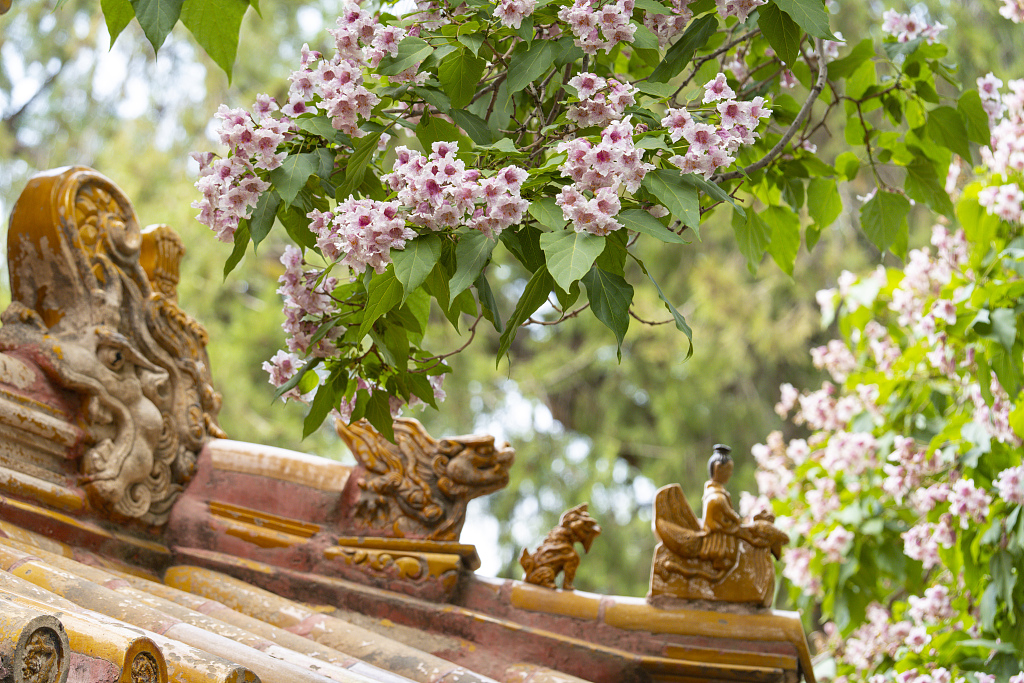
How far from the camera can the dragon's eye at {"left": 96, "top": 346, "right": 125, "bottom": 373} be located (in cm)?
232

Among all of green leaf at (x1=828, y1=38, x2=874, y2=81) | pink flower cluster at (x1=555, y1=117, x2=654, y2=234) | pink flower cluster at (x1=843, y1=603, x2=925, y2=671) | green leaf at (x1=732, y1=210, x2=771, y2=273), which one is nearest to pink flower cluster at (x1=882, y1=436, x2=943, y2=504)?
pink flower cluster at (x1=843, y1=603, x2=925, y2=671)

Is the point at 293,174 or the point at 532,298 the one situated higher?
the point at 293,174

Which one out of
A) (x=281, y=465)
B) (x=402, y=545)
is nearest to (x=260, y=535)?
(x=281, y=465)

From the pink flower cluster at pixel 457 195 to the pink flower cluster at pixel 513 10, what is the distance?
0.74 ft

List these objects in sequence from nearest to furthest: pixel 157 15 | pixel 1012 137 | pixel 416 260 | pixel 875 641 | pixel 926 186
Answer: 1. pixel 157 15
2. pixel 416 260
3. pixel 926 186
4. pixel 1012 137
5. pixel 875 641

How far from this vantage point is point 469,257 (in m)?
1.35

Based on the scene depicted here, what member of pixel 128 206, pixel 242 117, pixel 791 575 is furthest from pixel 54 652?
pixel 791 575

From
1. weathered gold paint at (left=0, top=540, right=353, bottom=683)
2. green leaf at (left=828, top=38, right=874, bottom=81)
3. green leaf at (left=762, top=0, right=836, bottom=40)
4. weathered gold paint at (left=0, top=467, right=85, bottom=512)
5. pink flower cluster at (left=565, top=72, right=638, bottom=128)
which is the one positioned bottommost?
weathered gold paint at (left=0, top=540, right=353, bottom=683)

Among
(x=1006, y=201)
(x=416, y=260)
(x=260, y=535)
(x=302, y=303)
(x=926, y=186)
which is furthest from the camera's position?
(x=1006, y=201)

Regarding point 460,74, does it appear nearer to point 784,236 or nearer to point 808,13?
point 808,13

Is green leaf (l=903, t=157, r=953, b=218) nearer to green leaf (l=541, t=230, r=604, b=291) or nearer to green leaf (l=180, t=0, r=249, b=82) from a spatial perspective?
green leaf (l=541, t=230, r=604, b=291)

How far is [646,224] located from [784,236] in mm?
1081

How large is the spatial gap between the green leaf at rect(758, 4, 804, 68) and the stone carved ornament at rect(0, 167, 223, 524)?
1732mm

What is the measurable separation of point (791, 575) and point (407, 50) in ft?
8.02
